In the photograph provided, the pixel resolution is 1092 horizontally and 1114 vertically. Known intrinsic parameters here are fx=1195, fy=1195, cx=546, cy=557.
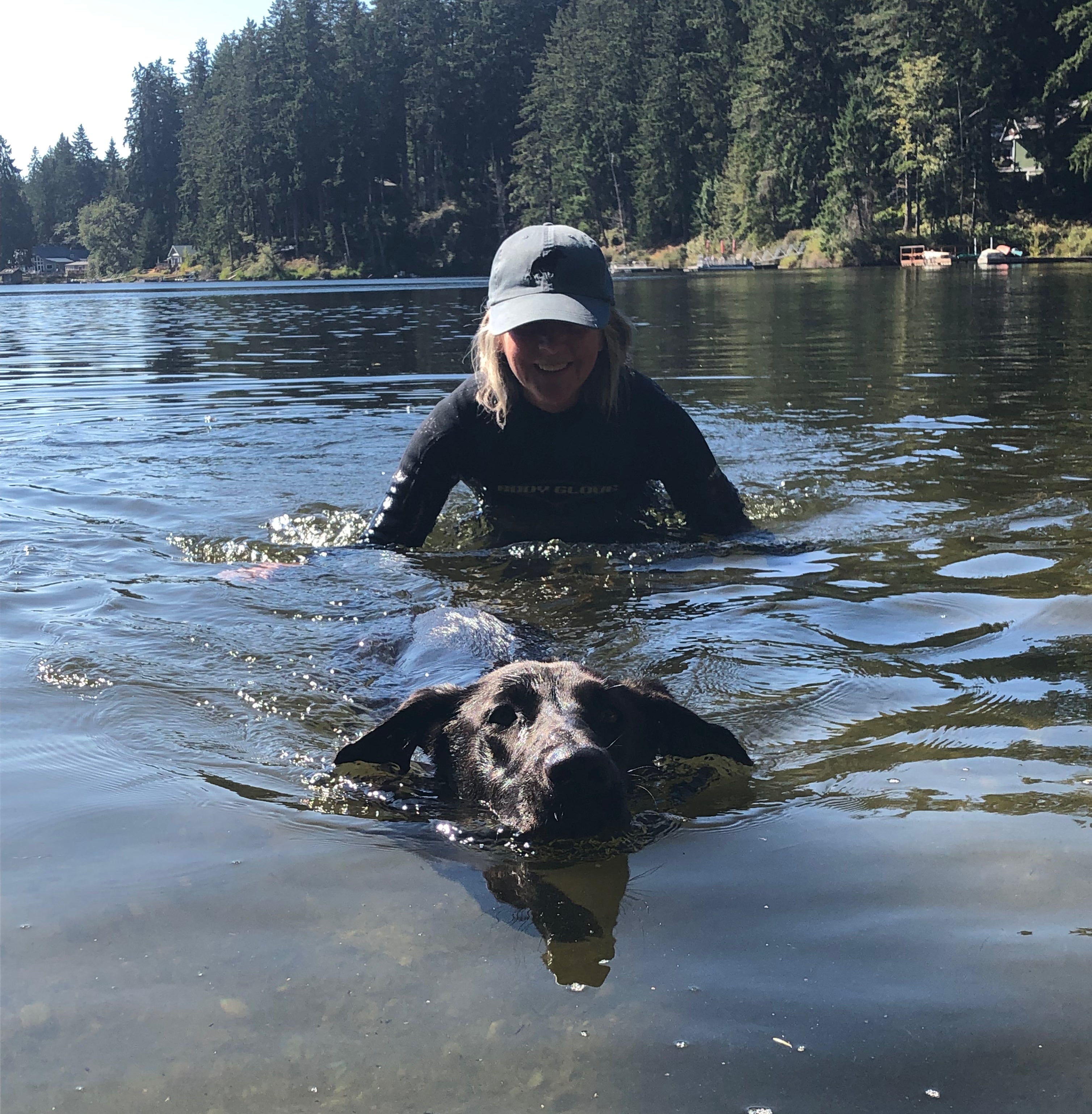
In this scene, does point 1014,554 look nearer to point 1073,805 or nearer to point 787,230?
point 1073,805

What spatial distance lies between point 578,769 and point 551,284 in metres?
3.06

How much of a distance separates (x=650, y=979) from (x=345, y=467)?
801 centimetres

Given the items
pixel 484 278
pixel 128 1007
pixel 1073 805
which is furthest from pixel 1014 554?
pixel 484 278

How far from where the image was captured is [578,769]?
341 cm

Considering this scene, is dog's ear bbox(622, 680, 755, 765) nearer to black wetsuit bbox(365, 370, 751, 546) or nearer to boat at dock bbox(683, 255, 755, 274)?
black wetsuit bbox(365, 370, 751, 546)

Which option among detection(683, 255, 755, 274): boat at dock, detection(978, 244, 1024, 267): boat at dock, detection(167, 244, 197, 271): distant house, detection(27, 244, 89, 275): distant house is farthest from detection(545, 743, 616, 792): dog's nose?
detection(27, 244, 89, 275): distant house

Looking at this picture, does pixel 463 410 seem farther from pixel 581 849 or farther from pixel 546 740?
pixel 581 849

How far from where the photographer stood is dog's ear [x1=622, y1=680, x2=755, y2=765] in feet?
12.8

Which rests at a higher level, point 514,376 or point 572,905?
point 514,376

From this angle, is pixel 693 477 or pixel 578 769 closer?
pixel 578 769

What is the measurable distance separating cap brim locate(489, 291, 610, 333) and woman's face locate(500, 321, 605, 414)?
88mm

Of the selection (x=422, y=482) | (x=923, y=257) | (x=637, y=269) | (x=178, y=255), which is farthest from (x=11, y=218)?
(x=422, y=482)

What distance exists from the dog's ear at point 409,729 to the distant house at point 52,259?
155250 mm

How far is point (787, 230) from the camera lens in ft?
246
